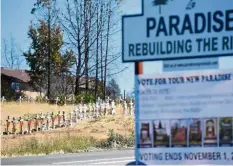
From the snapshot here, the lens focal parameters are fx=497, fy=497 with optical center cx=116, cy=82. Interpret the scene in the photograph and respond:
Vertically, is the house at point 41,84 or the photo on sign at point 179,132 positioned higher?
the house at point 41,84

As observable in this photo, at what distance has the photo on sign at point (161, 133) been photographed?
512 cm

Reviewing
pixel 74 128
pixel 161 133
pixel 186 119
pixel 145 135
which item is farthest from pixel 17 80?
pixel 186 119

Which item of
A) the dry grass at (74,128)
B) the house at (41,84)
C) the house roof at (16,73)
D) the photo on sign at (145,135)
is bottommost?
the dry grass at (74,128)

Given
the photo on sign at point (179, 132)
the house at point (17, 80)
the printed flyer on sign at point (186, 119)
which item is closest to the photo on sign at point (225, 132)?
the printed flyer on sign at point (186, 119)

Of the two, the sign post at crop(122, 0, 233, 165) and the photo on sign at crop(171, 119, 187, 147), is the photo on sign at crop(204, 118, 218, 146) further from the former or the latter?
the photo on sign at crop(171, 119, 187, 147)

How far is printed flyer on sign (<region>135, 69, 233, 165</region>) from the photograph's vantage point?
16.4 feet

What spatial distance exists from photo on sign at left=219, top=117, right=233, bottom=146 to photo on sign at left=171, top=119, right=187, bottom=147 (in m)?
0.36

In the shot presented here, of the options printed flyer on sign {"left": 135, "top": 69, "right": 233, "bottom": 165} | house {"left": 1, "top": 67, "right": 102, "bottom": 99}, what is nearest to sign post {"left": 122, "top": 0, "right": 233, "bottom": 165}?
printed flyer on sign {"left": 135, "top": 69, "right": 233, "bottom": 165}

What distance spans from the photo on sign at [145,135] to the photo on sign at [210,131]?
0.58 m

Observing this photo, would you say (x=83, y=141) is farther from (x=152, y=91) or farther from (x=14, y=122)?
(x=152, y=91)

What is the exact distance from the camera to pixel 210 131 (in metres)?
5.01

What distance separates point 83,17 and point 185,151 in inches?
1709

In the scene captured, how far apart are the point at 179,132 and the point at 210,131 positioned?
313 millimetres

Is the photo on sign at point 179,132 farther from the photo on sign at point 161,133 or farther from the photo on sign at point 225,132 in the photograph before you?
the photo on sign at point 225,132
